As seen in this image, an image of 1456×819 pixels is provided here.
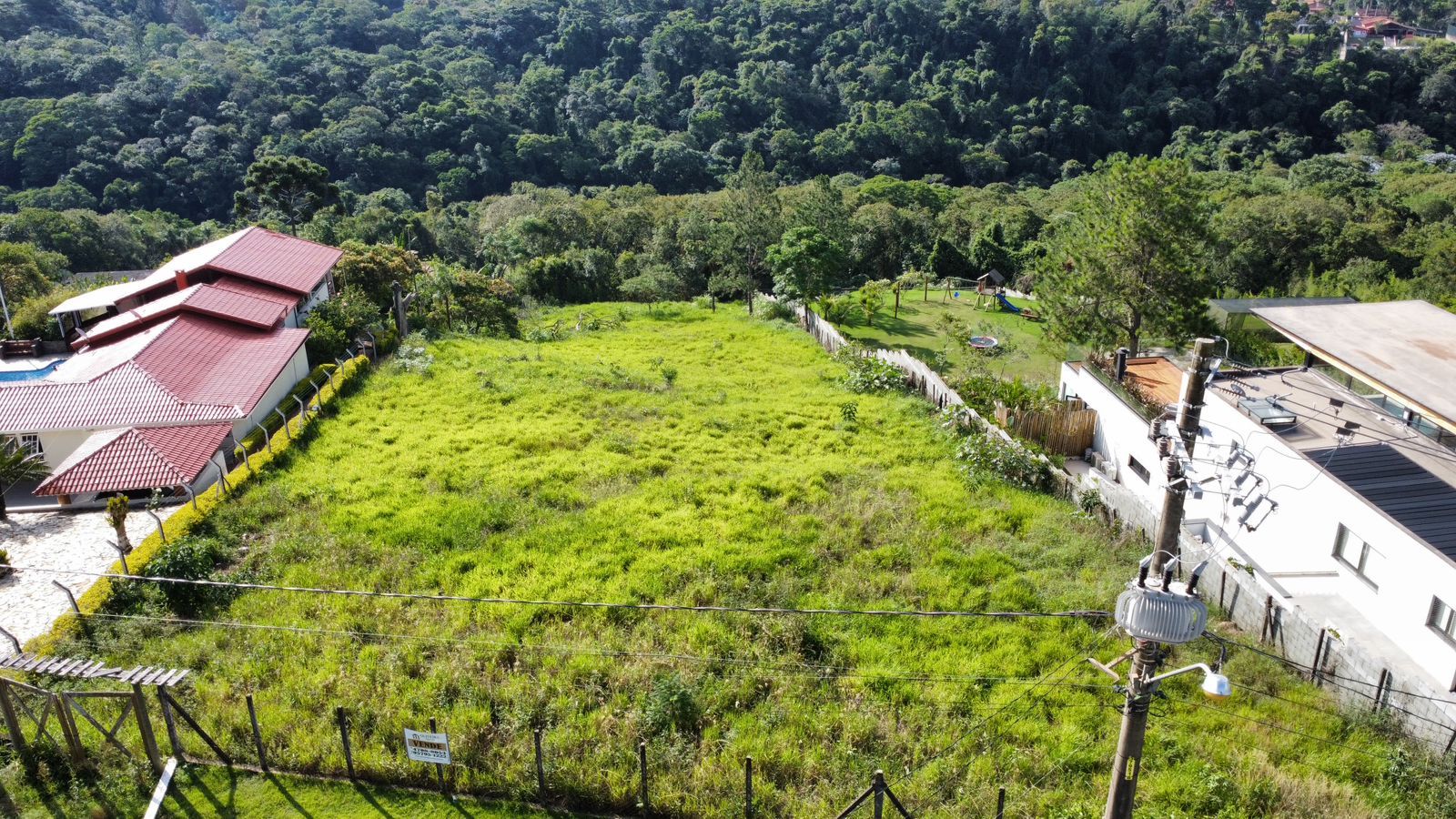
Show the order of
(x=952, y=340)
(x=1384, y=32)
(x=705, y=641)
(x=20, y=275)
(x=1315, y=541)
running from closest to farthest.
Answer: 1. (x=705, y=641)
2. (x=1315, y=541)
3. (x=952, y=340)
4. (x=20, y=275)
5. (x=1384, y=32)

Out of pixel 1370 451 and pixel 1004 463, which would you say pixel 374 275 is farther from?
pixel 1370 451

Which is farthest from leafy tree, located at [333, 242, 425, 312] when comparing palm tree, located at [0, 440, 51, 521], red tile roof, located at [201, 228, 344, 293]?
palm tree, located at [0, 440, 51, 521]

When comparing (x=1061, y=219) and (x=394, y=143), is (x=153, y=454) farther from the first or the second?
(x=394, y=143)

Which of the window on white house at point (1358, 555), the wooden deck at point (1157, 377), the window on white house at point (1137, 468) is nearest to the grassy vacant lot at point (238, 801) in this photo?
the window on white house at point (1358, 555)

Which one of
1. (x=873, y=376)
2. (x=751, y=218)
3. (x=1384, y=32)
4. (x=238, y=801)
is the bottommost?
(x=238, y=801)

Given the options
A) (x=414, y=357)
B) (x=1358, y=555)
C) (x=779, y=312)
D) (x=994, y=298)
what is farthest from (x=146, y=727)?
(x=994, y=298)

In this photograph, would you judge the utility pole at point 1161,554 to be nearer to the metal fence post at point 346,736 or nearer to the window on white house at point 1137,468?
the metal fence post at point 346,736
